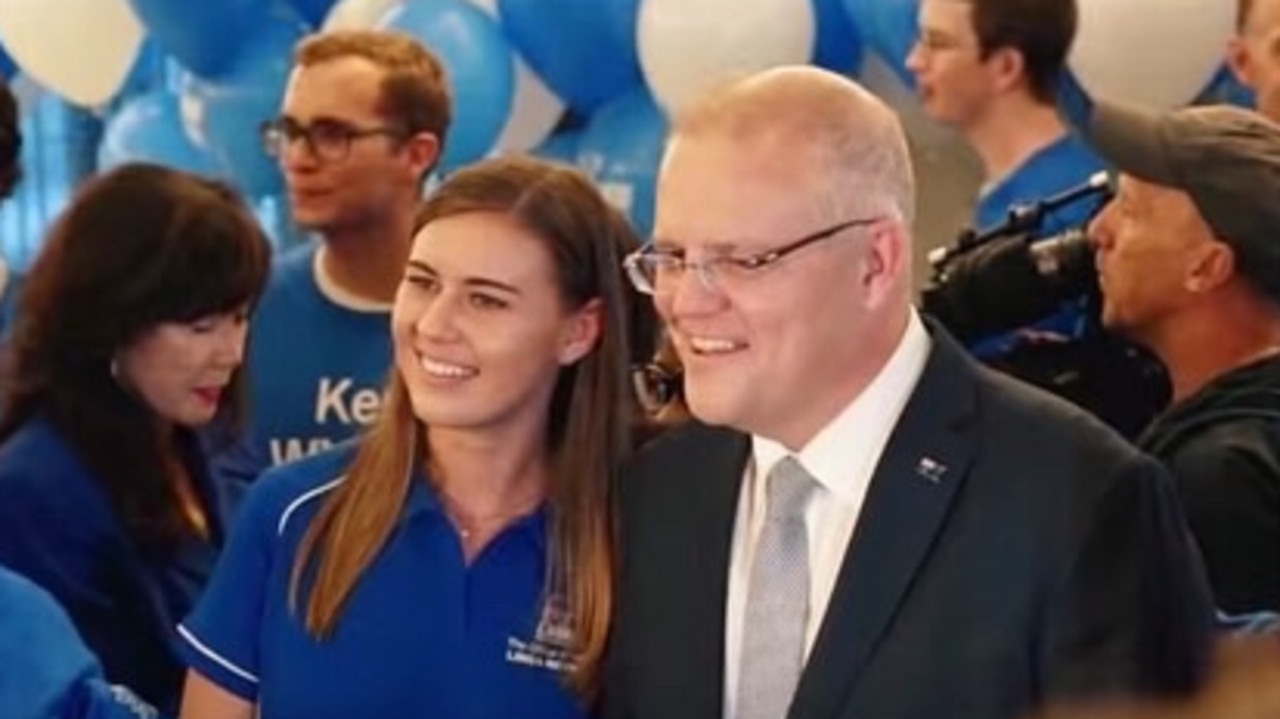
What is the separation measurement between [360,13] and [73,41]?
548 millimetres

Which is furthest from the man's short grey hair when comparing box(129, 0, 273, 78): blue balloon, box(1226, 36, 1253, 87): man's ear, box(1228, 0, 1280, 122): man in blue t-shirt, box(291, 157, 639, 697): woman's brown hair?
box(129, 0, 273, 78): blue balloon

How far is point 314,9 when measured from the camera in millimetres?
3699

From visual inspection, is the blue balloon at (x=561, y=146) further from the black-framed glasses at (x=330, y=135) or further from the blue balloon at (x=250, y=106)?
the black-framed glasses at (x=330, y=135)

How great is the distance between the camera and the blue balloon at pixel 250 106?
3.56m

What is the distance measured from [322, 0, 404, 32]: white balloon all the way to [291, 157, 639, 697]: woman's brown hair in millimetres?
1846

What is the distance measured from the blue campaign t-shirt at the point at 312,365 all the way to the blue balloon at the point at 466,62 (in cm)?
76

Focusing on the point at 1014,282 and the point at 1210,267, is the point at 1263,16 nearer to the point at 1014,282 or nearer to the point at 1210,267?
the point at 1014,282

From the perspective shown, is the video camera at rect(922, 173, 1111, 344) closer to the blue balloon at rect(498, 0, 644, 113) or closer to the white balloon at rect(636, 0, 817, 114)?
the white balloon at rect(636, 0, 817, 114)

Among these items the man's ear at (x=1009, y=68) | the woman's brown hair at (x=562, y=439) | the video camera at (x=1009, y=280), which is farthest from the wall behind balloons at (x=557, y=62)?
the woman's brown hair at (x=562, y=439)

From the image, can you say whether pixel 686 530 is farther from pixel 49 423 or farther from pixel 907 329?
pixel 49 423

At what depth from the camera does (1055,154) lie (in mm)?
2902

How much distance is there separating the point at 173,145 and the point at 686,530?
2.46m

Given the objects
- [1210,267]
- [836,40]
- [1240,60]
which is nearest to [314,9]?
[836,40]

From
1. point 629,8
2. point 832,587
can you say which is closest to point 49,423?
point 832,587
